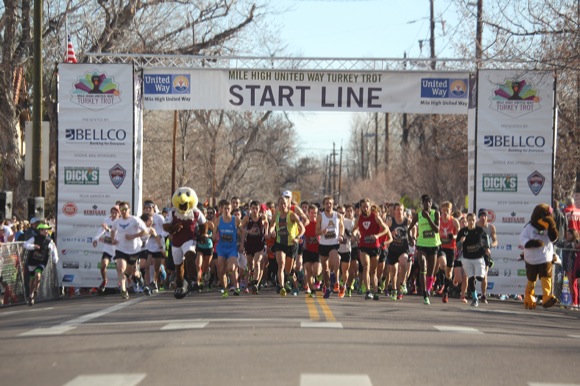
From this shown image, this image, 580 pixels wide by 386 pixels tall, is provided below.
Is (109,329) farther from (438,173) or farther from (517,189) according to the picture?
(438,173)

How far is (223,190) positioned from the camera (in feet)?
173

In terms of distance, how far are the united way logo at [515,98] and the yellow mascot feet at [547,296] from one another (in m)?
5.22

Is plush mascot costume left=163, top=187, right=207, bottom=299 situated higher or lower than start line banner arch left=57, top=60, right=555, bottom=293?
lower

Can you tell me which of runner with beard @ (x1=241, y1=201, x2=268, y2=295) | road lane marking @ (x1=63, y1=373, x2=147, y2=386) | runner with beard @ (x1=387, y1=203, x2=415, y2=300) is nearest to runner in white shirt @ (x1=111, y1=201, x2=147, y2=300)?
runner with beard @ (x1=241, y1=201, x2=268, y2=295)

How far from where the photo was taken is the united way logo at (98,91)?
890 inches

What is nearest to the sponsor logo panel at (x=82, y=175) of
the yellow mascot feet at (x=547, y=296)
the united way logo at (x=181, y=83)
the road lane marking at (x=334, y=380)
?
the united way logo at (x=181, y=83)

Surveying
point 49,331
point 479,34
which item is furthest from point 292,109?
point 49,331

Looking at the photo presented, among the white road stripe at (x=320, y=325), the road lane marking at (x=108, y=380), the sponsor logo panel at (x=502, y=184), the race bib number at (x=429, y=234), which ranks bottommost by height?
the white road stripe at (x=320, y=325)

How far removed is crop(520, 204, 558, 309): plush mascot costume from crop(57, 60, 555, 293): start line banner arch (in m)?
3.76

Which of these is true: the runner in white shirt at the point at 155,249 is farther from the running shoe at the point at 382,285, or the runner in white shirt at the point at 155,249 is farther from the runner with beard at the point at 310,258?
the running shoe at the point at 382,285

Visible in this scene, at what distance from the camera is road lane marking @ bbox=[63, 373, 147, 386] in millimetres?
8758

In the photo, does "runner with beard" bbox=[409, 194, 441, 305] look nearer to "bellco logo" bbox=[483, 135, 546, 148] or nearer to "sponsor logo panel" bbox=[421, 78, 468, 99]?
"bellco logo" bbox=[483, 135, 546, 148]

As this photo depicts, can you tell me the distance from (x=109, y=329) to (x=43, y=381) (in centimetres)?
427

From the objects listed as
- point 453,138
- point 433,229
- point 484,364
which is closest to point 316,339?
point 484,364
